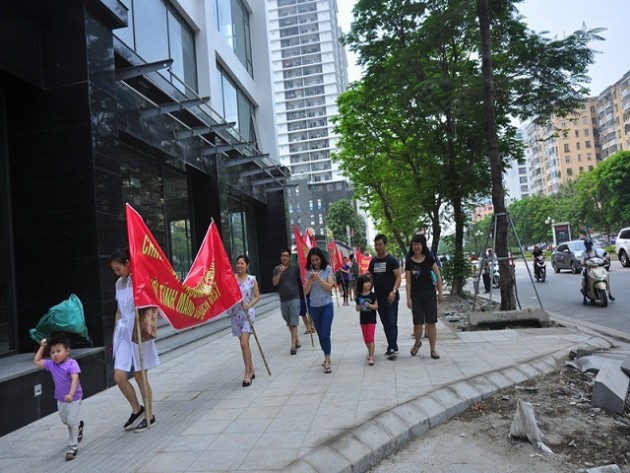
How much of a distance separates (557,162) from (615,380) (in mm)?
113001

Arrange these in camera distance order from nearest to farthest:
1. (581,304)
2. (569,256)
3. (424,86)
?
(424,86), (581,304), (569,256)

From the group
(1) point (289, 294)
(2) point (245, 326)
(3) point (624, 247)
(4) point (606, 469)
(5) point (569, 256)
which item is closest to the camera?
(4) point (606, 469)

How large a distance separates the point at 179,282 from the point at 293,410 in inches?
73.6

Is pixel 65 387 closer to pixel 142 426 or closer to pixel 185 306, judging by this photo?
pixel 142 426

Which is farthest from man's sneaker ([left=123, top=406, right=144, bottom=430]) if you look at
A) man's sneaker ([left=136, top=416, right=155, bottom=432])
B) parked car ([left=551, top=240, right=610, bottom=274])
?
parked car ([left=551, top=240, right=610, bottom=274])

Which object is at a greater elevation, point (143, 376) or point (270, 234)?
point (270, 234)

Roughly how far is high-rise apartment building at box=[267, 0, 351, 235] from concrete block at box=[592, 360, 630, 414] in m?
106

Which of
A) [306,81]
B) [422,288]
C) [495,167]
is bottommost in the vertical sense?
[422,288]

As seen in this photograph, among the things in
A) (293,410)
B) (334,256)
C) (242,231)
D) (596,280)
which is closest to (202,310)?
(293,410)

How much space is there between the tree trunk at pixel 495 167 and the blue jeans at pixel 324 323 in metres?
4.65

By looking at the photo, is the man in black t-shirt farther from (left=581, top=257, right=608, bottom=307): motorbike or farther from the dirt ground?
(left=581, top=257, right=608, bottom=307): motorbike

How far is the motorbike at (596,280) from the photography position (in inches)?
460

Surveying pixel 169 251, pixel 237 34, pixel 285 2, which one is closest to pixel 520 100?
pixel 169 251

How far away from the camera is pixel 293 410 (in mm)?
4992
